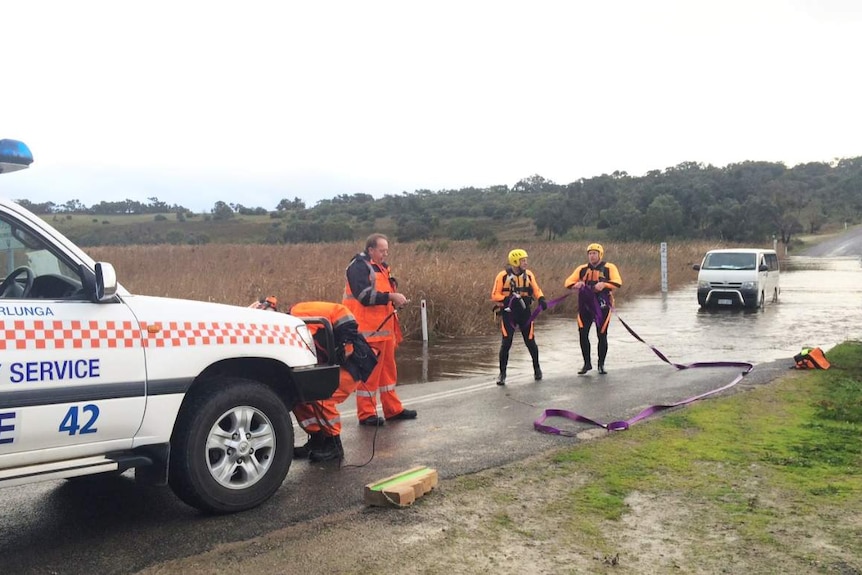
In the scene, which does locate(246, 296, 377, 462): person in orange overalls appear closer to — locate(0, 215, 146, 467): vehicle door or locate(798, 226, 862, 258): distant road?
locate(0, 215, 146, 467): vehicle door

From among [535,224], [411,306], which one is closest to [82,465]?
[411,306]

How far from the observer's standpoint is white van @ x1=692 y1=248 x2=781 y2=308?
20641mm

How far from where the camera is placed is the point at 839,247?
6225 centimetres

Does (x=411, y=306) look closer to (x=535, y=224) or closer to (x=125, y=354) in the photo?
(x=125, y=354)

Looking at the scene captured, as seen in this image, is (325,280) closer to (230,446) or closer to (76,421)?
(230,446)

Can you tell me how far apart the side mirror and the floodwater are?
679 cm

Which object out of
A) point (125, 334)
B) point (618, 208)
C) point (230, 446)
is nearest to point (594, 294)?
point (230, 446)

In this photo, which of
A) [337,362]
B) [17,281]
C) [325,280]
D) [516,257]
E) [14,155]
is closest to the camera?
[14,155]

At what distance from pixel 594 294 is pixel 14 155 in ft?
26.0

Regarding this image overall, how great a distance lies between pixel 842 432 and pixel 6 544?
664 cm

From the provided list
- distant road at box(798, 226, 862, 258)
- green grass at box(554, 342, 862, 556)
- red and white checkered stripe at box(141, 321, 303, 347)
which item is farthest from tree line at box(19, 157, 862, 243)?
red and white checkered stripe at box(141, 321, 303, 347)

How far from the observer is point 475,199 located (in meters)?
107

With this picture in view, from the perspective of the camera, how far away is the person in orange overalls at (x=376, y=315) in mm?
7551

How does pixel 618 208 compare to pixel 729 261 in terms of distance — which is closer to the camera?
pixel 729 261
